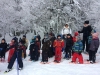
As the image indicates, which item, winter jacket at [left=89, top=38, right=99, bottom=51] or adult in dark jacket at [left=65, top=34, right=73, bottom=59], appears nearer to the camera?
winter jacket at [left=89, top=38, right=99, bottom=51]

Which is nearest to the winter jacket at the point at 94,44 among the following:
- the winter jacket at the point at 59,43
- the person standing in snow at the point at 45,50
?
the winter jacket at the point at 59,43

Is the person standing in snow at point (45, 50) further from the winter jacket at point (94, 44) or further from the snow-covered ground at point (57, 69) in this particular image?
the winter jacket at point (94, 44)

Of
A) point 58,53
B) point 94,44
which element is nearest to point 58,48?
point 58,53

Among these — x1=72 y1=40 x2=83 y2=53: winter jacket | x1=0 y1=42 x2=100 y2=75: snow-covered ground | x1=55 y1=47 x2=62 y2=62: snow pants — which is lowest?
x1=0 y1=42 x2=100 y2=75: snow-covered ground

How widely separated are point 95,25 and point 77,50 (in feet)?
39.1

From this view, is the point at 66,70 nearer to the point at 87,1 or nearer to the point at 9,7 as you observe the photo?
the point at 87,1

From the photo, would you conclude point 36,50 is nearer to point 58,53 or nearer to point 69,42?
point 58,53

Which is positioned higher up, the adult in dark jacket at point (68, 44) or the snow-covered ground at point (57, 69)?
the adult in dark jacket at point (68, 44)

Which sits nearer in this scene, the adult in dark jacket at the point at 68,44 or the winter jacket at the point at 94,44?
the winter jacket at the point at 94,44

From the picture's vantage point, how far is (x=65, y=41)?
36.3 feet

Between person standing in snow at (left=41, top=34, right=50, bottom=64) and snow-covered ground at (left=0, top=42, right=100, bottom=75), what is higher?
person standing in snow at (left=41, top=34, right=50, bottom=64)

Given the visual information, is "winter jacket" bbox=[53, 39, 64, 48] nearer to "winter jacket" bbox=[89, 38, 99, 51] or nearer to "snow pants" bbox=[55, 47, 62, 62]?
"snow pants" bbox=[55, 47, 62, 62]

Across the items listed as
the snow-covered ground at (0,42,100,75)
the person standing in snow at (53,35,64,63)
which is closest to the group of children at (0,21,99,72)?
the person standing in snow at (53,35,64,63)

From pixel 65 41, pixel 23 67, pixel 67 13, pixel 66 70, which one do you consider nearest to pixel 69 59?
pixel 65 41
